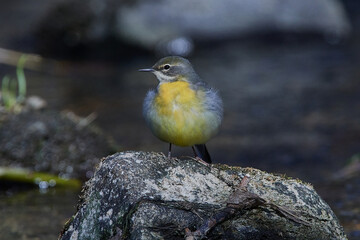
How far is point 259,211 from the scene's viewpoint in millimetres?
4520

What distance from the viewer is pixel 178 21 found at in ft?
55.7

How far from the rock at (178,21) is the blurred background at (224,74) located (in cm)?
3

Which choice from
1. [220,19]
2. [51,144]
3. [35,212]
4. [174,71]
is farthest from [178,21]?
[174,71]

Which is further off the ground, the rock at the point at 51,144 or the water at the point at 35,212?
the rock at the point at 51,144

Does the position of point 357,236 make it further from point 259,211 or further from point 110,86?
point 110,86

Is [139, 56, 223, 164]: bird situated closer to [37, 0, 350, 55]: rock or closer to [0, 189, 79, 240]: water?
[0, 189, 79, 240]: water

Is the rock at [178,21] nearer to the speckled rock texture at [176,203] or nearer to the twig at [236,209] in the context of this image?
the speckled rock texture at [176,203]

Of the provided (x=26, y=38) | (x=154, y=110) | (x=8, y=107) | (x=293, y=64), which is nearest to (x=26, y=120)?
(x=8, y=107)

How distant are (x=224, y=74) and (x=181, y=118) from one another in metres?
9.36

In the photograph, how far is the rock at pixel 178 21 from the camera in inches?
663

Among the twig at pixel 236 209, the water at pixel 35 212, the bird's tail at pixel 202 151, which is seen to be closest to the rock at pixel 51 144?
the water at pixel 35 212

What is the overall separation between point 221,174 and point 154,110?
110cm

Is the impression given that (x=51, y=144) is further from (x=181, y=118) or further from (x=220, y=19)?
(x=220, y=19)

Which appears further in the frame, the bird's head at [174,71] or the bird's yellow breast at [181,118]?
the bird's head at [174,71]
